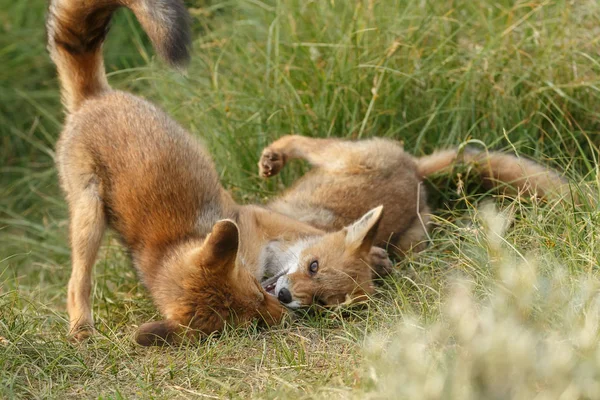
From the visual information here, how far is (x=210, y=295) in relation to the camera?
4941 mm

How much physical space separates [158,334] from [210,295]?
366mm

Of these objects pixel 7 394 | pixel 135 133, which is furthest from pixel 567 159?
pixel 7 394

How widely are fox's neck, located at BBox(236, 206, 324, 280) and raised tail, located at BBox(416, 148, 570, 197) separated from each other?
113 cm

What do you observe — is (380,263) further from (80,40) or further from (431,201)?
(80,40)

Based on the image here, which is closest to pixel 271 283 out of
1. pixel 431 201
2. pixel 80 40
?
pixel 431 201

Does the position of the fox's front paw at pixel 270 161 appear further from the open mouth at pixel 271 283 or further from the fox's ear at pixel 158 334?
the fox's ear at pixel 158 334

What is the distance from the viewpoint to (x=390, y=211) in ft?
21.1

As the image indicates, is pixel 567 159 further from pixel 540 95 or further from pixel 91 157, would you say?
pixel 91 157

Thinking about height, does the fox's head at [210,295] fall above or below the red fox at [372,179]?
above

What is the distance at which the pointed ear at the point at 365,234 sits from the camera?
5.64 meters

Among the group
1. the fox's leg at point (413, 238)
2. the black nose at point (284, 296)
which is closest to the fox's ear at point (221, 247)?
the black nose at point (284, 296)

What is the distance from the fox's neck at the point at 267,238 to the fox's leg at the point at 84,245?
Result: 953mm

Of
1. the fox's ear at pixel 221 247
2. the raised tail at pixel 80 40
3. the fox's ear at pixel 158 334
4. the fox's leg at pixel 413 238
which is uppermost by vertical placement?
the raised tail at pixel 80 40

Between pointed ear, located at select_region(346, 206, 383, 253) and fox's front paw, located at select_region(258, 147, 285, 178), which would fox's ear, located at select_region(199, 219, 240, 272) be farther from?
fox's front paw, located at select_region(258, 147, 285, 178)
